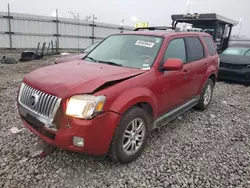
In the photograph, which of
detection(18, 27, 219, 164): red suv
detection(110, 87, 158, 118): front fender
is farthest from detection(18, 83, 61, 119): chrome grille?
detection(110, 87, 158, 118): front fender

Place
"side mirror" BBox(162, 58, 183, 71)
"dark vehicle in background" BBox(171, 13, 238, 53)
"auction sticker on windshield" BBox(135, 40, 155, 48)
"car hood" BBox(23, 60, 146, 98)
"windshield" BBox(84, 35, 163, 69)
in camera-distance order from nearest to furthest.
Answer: "car hood" BBox(23, 60, 146, 98) → "side mirror" BBox(162, 58, 183, 71) → "windshield" BBox(84, 35, 163, 69) → "auction sticker on windshield" BBox(135, 40, 155, 48) → "dark vehicle in background" BBox(171, 13, 238, 53)

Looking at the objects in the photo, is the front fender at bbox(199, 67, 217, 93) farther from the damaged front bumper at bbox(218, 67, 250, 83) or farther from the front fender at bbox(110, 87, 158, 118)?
the damaged front bumper at bbox(218, 67, 250, 83)

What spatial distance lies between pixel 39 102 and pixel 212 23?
10.7m

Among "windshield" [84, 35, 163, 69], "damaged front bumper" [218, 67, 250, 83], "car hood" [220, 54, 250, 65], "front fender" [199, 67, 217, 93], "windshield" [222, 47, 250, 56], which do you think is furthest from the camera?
"windshield" [222, 47, 250, 56]

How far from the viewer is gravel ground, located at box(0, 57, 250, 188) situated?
2604 millimetres

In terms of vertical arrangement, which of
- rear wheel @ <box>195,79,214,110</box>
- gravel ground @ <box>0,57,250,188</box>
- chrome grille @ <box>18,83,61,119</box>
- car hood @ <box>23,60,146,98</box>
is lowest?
gravel ground @ <box>0,57,250,188</box>

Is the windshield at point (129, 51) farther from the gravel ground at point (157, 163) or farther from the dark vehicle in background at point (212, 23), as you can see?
the dark vehicle in background at point (212, 23)

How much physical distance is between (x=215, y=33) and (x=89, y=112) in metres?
10.6

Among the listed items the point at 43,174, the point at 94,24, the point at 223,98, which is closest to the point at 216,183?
the point at 43,174

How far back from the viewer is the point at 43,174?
8.70 feet

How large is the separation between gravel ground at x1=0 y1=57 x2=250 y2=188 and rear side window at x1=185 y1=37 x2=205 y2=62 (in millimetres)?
1351

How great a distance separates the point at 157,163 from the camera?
2994 mm

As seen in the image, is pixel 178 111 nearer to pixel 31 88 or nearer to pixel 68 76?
pixel 68 76

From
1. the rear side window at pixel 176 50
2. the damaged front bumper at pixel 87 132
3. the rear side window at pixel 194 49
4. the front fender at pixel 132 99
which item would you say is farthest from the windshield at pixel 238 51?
the damaged front bumper at pixel 87 132
